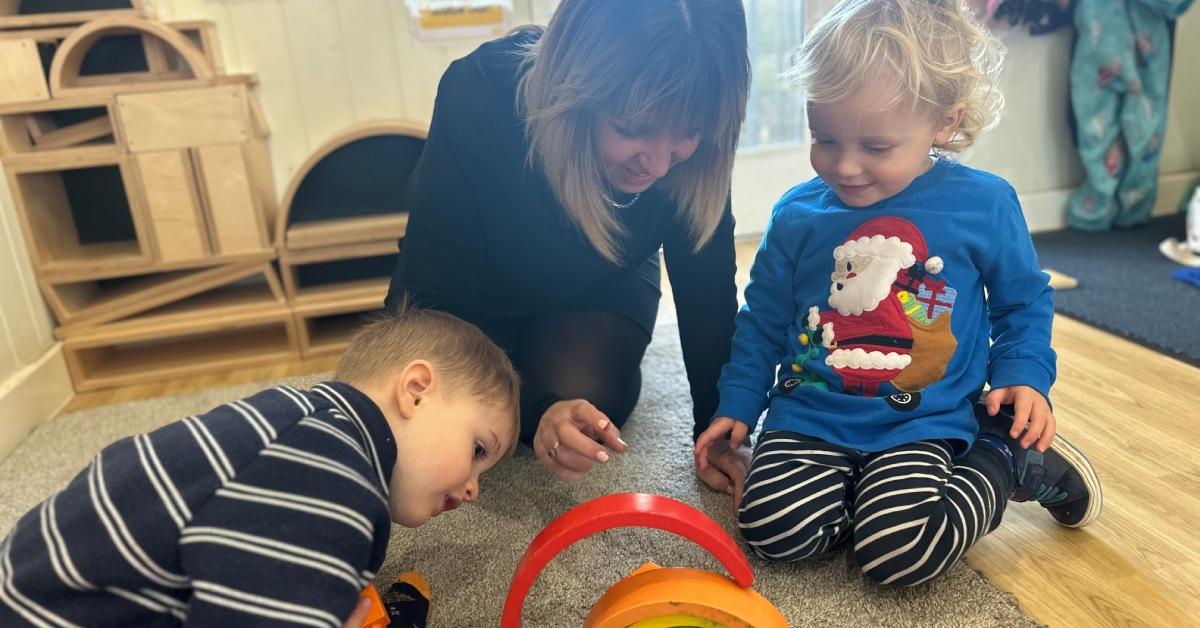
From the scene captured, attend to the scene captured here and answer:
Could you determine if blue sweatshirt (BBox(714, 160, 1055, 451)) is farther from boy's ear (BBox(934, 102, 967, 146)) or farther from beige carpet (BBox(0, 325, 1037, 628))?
beige carpet (BBox(0, 325, 1037, 628))

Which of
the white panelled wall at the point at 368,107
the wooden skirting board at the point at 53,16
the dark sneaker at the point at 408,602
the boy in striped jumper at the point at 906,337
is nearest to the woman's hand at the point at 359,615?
the dark sneaker at the point at 408,602

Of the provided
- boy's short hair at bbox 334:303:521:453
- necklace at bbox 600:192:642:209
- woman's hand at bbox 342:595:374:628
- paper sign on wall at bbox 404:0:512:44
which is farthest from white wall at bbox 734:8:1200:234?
woman's hand at bbox 342:595:374:628

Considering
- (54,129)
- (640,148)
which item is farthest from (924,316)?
(54,129)

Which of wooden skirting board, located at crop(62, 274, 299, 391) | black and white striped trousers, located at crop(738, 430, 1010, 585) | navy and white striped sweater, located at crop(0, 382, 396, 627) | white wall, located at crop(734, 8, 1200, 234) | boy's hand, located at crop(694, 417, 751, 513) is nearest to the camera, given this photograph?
navy and white striped sweater, located at crop(0, 382, 396, 627)

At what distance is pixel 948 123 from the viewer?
0.83 meters

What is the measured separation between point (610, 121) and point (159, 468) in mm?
485

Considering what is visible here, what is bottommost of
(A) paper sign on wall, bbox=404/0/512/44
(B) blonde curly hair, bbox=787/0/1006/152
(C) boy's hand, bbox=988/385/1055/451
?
(C) boy's hand, bbox=988/385/1055/451

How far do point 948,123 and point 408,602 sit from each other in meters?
0.73

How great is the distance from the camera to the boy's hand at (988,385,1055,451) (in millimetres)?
789

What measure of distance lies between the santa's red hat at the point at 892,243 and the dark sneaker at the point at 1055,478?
0.19 m

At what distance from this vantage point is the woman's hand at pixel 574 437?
2.46ft

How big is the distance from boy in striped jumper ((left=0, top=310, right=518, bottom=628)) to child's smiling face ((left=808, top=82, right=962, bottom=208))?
549 mm

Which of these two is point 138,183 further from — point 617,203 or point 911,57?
point 911,57

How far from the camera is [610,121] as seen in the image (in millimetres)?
772
